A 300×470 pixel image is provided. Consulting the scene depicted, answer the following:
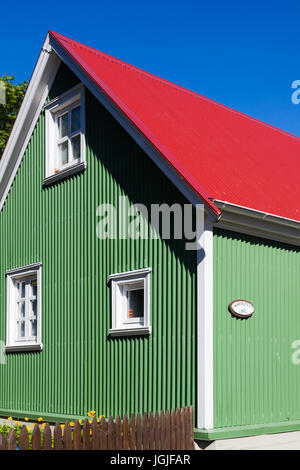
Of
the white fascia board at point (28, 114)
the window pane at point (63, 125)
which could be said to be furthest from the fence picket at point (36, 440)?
the white fascia board at point (28, 114)

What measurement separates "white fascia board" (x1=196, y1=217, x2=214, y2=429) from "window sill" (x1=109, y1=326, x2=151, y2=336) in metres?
1.28

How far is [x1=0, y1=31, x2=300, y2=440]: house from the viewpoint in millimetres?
10609

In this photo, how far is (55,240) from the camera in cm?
1412

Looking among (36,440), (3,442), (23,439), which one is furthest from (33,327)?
(3,442)

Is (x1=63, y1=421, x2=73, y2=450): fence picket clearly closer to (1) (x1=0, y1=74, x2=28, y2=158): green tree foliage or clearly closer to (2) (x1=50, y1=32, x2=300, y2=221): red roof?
(2) (x1=50, y1=32, x2=300, y2=221): red roof

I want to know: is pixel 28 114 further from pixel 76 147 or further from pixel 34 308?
pixel 34 308

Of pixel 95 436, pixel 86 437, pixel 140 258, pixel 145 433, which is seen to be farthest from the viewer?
pixel 140 258

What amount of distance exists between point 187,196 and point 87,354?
400 centimetres

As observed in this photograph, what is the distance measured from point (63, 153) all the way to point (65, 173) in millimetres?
845

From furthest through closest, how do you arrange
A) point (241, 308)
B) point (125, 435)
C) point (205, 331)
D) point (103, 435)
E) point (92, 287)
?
point (92, 287), point (241, 308), point (205, 331), point (125, 435), point (103, 435)

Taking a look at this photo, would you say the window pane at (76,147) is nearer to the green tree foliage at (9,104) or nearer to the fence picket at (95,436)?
the fence picket at (95,436)

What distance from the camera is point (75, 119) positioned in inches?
563
